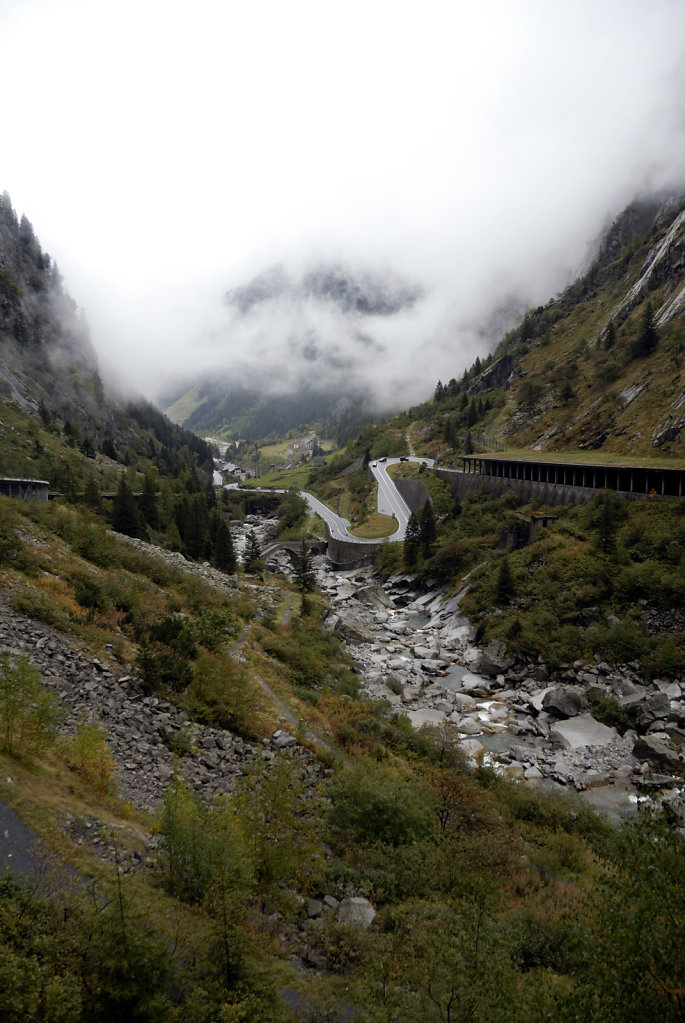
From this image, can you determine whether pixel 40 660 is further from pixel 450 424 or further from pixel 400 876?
pixel 450 424

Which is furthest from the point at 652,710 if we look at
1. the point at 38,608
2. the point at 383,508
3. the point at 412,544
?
the point at 383,508

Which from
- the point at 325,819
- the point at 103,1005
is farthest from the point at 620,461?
the point at 103,1005

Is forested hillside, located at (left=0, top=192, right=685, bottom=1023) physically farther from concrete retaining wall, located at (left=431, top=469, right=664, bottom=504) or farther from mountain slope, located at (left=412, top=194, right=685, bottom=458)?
mountain slope, located at (left=412, top=194, right=685, bottom=458)

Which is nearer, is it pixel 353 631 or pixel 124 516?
pixel 353 631

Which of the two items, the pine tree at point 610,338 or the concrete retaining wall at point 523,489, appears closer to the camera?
the concrete retaining wall at point 523,489

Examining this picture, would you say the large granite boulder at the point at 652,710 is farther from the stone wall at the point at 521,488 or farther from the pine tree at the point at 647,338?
the pine tree at the point at 647,338

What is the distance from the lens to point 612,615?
3662 centimetres

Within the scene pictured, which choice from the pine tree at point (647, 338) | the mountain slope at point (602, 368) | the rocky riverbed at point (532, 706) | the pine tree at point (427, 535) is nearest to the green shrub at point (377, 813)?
the rocky riverbed at point (532, 706)

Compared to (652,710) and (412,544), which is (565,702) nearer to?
(652,710)

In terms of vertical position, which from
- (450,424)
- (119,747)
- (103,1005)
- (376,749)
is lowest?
(376,749)

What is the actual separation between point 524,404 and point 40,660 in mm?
95010

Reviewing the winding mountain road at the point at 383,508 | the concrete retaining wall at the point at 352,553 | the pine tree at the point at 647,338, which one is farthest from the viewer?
the winding mountain road at the point at 383,508

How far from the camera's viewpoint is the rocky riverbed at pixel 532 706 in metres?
25.4

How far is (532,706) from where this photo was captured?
1305 inches
